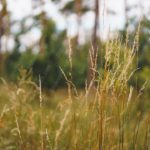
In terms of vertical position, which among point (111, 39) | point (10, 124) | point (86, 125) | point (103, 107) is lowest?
point (10, 124)

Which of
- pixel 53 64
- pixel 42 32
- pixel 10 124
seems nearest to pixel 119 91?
pixel 10 124

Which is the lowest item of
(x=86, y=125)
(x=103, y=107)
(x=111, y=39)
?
(x=86, y=125)

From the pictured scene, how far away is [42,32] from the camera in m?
19.3

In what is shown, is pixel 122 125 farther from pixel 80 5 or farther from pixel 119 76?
pixel 80 5

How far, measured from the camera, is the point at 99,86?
7.80 ft

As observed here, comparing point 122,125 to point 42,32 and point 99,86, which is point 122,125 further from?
point 42,32

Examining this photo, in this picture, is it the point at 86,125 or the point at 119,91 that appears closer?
the point at 119,91

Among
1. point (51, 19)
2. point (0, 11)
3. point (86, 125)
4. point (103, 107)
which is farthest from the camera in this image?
point (51, 19)

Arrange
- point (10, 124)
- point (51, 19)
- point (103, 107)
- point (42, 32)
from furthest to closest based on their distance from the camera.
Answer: point (51, 19) < point (42, 32) < point (10, 124) < point (103, 107)

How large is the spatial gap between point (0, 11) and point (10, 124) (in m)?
1.50

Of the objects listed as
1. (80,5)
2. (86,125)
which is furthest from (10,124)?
(80,5)

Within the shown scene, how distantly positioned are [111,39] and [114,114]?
1.26 ft

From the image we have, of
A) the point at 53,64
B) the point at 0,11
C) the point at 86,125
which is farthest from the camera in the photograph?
the point at 53,64

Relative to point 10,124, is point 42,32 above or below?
below
